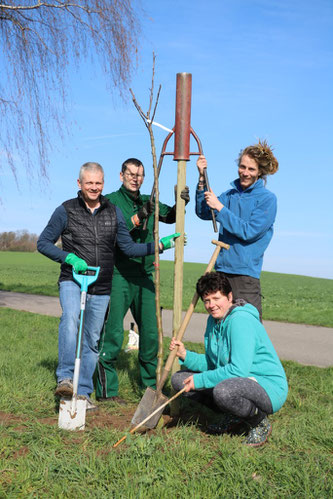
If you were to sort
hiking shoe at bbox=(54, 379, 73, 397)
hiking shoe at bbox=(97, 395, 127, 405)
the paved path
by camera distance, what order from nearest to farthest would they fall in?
hiking shoe at bbox=(54, 379, 73, 397)
hiking shoe at bbox=(97, 395, 127, 405)
the paved path

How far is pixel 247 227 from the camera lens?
161 inches

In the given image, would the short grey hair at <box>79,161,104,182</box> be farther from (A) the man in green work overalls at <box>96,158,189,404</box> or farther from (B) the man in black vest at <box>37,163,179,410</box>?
(A) the man in green work overalls at <box>96,158,189,404</box>

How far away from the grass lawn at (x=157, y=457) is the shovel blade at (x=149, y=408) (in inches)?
3.5

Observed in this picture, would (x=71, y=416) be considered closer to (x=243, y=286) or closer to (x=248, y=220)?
(x=243, y=286)

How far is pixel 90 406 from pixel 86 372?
0.29 m

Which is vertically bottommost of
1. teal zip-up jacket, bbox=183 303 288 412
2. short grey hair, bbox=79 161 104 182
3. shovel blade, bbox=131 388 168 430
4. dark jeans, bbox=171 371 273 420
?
shovel blade, bbox=131 388 168 430

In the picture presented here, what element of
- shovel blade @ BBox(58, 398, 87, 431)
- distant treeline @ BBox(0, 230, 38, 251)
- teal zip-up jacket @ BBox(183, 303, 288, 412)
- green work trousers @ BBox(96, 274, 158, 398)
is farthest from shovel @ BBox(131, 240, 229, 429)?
distant treeline @ BBox(0, 230, 38, 251)

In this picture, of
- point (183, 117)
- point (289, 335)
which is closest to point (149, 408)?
point (183, 117)

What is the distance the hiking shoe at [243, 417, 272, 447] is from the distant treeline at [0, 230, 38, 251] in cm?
6518

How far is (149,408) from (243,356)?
89 centimetres

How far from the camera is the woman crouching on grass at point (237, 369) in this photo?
3559 millimetres

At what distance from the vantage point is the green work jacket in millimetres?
4918

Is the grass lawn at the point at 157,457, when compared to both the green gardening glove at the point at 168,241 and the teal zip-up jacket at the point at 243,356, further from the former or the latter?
the green gardening glove at the point at 168,241

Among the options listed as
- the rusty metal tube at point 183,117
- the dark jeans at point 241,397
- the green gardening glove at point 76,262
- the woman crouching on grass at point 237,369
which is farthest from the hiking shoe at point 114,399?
the rusty metal tube at point 183,117
